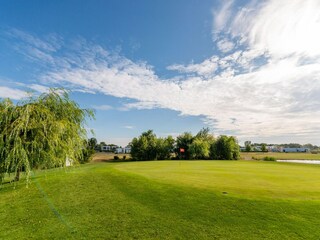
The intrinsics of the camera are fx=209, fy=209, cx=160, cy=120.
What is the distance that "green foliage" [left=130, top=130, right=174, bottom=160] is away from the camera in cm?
6656

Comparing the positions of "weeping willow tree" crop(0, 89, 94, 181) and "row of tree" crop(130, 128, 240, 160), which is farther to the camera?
"row of tree" crop(130, 128, 240, 160)

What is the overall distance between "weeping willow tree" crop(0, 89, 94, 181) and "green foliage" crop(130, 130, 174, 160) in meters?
54.8

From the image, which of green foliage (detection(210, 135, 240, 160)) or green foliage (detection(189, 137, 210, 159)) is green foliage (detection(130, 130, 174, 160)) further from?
green foliage (detection(210, 135, 240, 160))

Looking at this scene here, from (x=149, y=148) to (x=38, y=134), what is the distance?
57850 millimetres

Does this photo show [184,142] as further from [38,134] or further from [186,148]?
[38,134]

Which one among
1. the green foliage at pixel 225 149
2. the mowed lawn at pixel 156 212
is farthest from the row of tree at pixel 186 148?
the mowed lawn at pixel 156 212

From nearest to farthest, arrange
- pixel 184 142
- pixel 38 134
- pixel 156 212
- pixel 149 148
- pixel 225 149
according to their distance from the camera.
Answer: pixel 156 212
pixel 38 134
pixel 225 149
pixel 149 148
pixel 184 142

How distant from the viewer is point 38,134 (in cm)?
988

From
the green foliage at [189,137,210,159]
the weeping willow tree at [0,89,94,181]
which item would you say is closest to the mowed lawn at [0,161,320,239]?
the weeping willow tree at [0,89,94,181]

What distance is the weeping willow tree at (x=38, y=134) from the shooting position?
359 inches

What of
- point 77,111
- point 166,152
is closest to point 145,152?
point 166,152

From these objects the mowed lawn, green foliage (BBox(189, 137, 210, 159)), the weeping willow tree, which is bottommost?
the mowed lawn

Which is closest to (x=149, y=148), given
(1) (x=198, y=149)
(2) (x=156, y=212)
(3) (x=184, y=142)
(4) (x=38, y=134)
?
(3) (x=184, y=142)

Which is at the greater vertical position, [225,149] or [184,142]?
[184,142]
